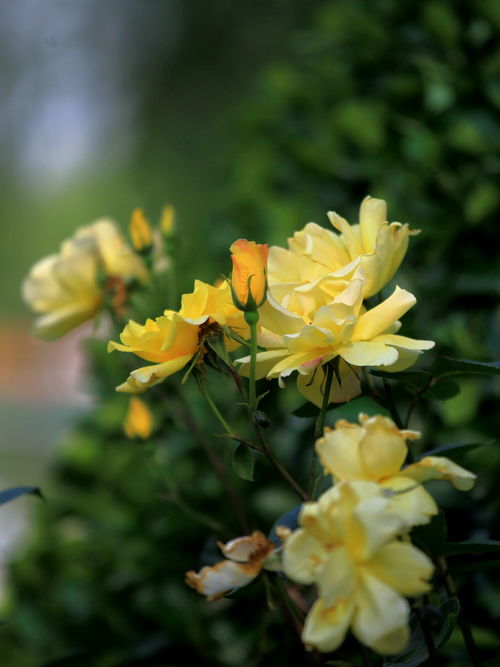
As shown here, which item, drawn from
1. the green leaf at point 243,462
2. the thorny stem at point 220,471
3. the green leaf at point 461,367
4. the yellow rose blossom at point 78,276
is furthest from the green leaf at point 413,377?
the yellow rose blossom at point 78,276

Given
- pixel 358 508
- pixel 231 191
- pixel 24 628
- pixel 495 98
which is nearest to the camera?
pixel 358 508

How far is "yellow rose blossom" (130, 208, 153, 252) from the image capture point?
76cm

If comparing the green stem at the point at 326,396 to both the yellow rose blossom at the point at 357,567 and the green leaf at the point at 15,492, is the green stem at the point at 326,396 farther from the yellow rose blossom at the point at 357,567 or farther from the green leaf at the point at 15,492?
the green leaf at the point at 15,492

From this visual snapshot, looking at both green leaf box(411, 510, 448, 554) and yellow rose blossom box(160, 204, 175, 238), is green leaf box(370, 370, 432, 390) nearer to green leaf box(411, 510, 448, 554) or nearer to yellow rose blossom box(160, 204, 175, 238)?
green leaf box(411, 510, 448, 554)

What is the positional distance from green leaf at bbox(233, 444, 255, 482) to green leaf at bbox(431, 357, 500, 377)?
15cm

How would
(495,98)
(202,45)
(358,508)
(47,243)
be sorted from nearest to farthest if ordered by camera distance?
(358,508) < (495,98) < (202,45) < (47,243)

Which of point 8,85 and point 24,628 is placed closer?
point 24,628

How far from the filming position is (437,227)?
1.07 m

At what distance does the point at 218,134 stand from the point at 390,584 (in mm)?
3641

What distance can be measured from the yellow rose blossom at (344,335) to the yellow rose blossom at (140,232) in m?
0.28

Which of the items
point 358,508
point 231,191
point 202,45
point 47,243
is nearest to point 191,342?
point 358,508

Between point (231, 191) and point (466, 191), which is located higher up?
point (231, 191)

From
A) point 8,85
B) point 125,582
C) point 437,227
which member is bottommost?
point 125,582

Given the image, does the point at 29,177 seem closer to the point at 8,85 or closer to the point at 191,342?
the point at 8,85
